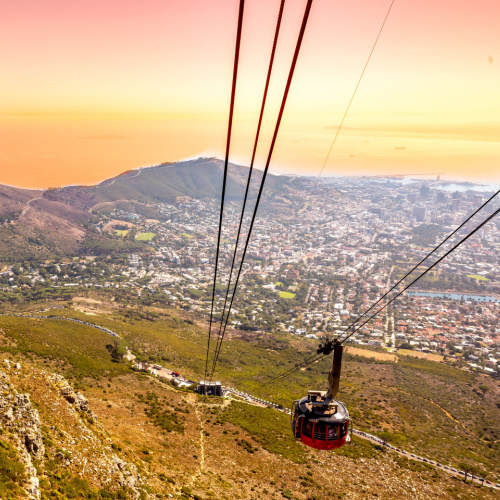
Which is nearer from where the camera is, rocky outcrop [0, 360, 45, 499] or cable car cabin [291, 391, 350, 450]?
rocky outcrop [0, 360, 45, 499]

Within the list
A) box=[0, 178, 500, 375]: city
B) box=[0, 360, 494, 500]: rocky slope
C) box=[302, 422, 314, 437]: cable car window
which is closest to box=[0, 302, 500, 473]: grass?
box=[0, 360, 494, 500]: rocky slope

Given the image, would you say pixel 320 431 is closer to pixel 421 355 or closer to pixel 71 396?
pixel 71 396

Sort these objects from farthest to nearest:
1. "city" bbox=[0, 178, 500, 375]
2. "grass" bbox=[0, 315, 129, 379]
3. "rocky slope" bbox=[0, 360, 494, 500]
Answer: "city" bbox=[0, 178, 500, 375] < "grass" bbox=[0, 315, 129, 379] < "rocky slope" bbox=[0, 360, 494, 500]

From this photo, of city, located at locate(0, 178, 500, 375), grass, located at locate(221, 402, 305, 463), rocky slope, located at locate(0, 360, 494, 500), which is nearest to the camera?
rocky slope, located at locate(0, 360, 494, 500)

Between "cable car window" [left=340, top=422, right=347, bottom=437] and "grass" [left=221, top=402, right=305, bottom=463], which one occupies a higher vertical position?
"cable car window" [left=340, top=422, right=347, bottom=437]

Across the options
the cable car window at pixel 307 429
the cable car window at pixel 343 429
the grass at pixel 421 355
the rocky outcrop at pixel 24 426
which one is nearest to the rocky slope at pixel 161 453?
the rocky outcrop at pixel 24 426

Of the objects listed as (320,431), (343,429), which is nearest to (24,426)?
(320,431)

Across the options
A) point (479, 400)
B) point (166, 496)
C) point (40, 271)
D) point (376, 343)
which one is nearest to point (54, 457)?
point (166, 496)

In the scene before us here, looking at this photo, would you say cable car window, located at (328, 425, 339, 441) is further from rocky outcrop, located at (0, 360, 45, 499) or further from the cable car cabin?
rocky outcrop, located at (0, 360, 45, 499)
